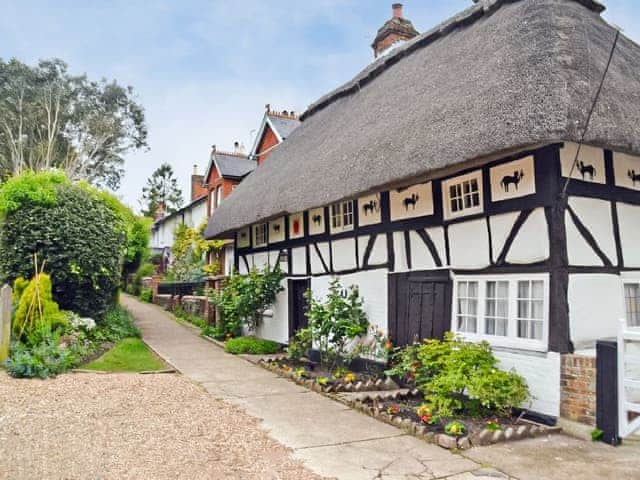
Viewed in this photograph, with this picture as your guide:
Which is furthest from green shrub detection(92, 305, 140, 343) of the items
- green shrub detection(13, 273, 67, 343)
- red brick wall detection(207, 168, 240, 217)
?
red brick wall detection(207, 168, 240, 217)

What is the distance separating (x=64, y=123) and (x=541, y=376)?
31145mm

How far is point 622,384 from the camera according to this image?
202 inches

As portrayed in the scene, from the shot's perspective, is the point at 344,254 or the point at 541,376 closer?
the point at 541,376

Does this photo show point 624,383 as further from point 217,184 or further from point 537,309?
point 217,184

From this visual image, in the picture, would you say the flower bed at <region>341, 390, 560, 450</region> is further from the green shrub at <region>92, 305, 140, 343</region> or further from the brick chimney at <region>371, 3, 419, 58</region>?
the brick chimney at <region>371, 3, 419, 58</region>

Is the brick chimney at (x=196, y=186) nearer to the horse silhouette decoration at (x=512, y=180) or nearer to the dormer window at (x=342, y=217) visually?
the dormer window at (x=342, y=217)

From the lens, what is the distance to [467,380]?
600 centimetres

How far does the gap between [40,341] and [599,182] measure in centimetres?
964

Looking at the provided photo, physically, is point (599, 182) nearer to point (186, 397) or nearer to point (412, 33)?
point (186, 397)

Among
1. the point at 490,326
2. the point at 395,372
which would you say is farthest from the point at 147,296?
the point at 490,326

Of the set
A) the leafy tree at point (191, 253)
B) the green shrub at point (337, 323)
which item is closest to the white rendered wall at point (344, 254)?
the green shrub at point (337, 323)

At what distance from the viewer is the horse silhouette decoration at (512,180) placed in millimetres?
6420

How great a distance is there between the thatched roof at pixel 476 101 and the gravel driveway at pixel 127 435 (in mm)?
4072

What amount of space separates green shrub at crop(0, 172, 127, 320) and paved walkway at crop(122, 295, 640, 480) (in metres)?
4.91
